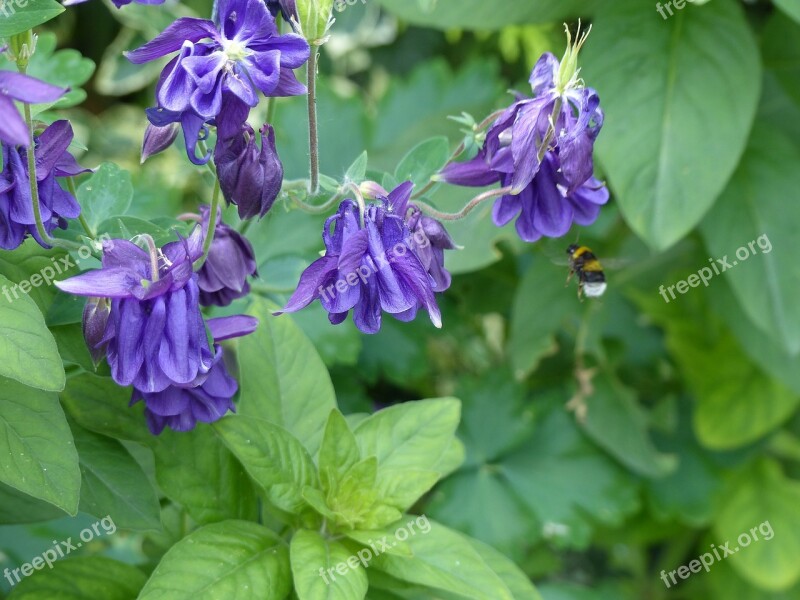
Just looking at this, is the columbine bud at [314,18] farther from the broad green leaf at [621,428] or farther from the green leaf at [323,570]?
the broad green leaf at [621,428]

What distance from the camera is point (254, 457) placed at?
759 millimetres

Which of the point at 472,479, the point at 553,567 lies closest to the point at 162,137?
the point at 472,479

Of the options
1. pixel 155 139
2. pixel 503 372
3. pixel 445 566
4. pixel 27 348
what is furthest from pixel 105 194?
pixel 503 372

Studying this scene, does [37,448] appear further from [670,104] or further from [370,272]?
[670,104]

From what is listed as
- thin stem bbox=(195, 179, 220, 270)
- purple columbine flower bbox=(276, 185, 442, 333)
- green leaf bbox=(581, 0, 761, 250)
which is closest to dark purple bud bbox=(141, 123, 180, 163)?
thin stem bbox=(195, 179, 220, 270)

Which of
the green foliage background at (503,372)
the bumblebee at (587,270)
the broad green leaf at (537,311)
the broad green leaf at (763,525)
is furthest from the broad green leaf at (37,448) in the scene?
the broad green leaf at (763,525)

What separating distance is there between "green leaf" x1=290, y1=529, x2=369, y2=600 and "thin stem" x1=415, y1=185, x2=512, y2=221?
29 cm

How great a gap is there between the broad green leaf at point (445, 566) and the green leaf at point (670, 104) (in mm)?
529

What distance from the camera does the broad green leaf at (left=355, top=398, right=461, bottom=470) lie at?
0.84m

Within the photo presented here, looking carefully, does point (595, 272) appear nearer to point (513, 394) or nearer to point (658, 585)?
point (513, 394)

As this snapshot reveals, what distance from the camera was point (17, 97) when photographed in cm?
51

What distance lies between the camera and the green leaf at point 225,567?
2.26 feet

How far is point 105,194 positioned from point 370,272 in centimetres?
27

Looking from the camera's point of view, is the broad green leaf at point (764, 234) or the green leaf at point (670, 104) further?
the broad green leaf at point (764, 234)
